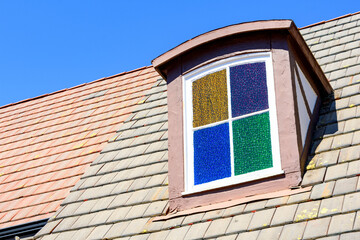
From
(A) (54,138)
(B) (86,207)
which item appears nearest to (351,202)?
(B) (86,207)

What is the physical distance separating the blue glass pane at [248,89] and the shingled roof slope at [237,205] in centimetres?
67

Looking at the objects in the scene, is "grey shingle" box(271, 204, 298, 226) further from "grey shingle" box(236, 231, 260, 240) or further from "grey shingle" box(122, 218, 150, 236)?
"grey shingle" box(122, 218, 150, 236)

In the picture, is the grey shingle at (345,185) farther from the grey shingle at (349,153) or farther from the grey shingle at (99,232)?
the grey shingle at (99,232)

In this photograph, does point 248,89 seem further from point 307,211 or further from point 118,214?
point 118,214

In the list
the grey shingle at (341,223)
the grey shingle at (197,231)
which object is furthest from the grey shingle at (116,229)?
the grey shingle at (341,223)

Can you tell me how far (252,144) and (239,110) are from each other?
1.39 feet

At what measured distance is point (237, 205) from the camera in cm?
503

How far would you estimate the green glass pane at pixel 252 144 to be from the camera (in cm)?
521

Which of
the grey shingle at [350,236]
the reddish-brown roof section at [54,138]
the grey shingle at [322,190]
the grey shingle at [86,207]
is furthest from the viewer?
the reddish-brown roof section at [54,138]

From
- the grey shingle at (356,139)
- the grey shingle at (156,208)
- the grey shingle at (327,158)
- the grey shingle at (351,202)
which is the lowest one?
the grey shingle at (351,202)

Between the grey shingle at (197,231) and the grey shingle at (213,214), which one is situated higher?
A: the grey shingle at (213,214)

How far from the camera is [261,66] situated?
18.7ft

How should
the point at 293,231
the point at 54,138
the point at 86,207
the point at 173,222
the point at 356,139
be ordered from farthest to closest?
the point at 54,138 < the point at 86,207 < the point at 173,222 < the point at 356,139 < the point at 293,231

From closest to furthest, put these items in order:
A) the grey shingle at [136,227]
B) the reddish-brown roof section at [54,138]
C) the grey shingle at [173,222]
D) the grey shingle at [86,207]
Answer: the grey shingle at [173,222]
the grey shingle at [136,227]
the grey shingle at [86,207]
the reddish-brown roof section at [54,138]
